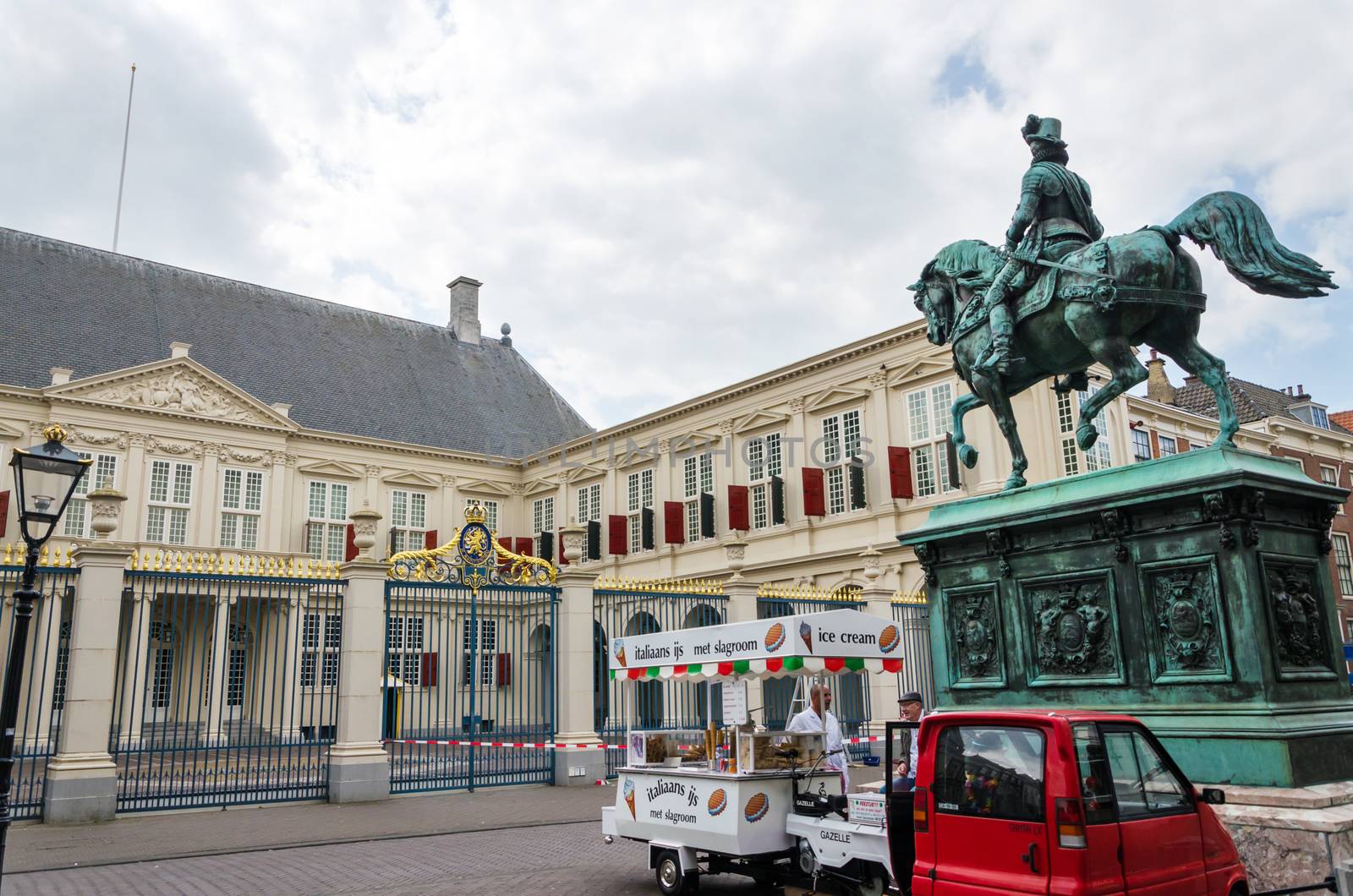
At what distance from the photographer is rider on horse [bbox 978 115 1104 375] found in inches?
A: 320

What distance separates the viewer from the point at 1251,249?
7.16m

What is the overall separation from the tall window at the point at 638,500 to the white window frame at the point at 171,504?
47.6ft

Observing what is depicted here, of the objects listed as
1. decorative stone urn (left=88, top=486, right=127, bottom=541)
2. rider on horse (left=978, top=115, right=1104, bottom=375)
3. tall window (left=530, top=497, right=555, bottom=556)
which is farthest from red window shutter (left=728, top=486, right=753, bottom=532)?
rider on horse (left=978, top=115, right=1104, bottom=375)

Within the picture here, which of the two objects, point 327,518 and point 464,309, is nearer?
point 327,518

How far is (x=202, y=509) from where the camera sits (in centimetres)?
3259

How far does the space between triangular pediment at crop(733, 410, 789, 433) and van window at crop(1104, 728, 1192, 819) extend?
25.9 m

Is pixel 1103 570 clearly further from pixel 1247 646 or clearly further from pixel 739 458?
pixel 739 458

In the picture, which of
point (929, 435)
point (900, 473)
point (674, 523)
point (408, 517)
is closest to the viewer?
point (900, 473)

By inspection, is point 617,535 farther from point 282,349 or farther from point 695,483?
point 282,349

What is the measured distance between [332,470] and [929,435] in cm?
2138

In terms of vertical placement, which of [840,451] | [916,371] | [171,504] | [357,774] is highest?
A: [916,371]

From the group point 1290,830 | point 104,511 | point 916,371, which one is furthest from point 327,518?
point 1290,830

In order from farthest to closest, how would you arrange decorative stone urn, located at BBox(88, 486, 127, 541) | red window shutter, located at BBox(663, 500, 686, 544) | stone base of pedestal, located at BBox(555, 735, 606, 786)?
red window shutter, located at BBox(663, 500, 686, 544) → stone base of pedestal, located at BBox(555, 735, 606, 786) → decorative stone urn, located at BBox(88, 486, 127, 541)

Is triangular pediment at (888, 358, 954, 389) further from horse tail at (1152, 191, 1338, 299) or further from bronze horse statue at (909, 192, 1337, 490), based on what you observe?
horse tail at (1152, 191, 1338, 299)
